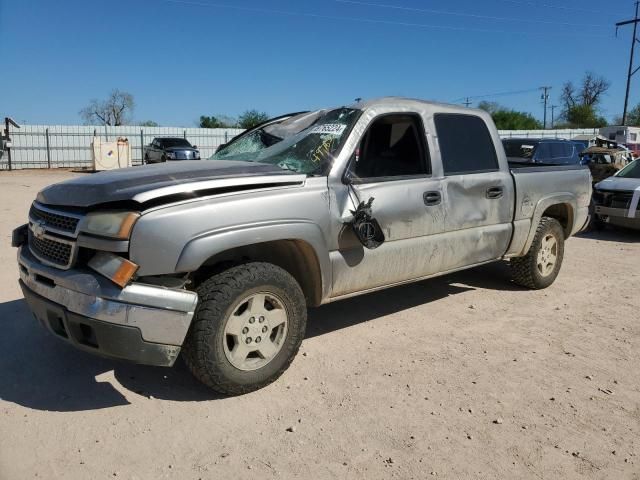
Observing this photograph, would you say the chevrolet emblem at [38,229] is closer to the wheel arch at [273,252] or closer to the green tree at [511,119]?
the wheel arch at [273,252]

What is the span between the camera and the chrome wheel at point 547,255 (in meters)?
5.76

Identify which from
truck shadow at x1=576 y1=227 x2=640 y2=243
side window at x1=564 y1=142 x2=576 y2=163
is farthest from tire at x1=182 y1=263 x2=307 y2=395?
side window at x1=564 y1=142 x2=576 y2=163

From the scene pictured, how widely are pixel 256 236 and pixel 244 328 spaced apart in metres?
0.58

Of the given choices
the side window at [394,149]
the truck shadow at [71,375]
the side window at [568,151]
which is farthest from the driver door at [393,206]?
the side window at [568,151]

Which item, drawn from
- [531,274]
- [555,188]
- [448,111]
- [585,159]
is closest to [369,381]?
[448,111]

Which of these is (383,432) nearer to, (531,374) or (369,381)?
(369,381)

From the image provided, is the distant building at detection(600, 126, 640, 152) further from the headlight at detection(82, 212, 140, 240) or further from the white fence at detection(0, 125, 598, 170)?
the headlight at detection(82, 212, 140, 240)

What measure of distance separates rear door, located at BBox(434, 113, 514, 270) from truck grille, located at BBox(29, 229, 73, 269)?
282cm

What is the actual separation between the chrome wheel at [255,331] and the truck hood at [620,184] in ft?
29.5

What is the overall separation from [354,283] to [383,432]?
1.15 meters

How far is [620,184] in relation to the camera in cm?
1021

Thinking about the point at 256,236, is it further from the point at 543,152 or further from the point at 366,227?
the point at 543,152

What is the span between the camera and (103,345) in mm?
2836

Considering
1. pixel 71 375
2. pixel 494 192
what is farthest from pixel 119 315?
pixel 494 192
